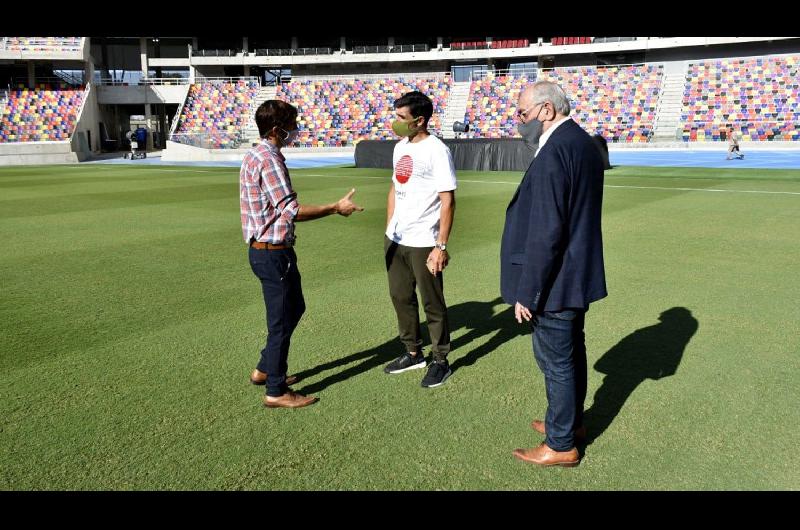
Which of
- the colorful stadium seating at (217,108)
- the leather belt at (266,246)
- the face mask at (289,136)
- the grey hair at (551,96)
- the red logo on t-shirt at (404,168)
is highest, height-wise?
the colorful stadium seating at (217,108)

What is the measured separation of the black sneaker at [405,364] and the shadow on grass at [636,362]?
1.34 metres

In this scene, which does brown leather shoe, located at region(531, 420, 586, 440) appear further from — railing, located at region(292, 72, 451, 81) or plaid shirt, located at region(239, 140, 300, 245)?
railing, located at region(292, 72, 451, 81)

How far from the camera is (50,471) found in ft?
11.0

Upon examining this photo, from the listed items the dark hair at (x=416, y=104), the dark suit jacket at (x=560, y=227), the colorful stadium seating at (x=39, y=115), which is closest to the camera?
the dark suit jacket at (x=560, y=227)

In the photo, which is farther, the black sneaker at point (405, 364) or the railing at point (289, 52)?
the railing at point (289, 52)

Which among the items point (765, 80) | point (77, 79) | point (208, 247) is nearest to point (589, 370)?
point (208, 247)

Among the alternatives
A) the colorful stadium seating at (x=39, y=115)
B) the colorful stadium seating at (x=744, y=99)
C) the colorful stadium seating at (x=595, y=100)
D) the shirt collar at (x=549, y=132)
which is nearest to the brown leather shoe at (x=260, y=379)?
the shirt collar at (x=549, y=132)

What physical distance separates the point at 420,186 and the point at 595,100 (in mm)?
44013

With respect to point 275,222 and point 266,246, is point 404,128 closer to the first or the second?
point 275,222

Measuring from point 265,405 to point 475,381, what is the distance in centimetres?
154

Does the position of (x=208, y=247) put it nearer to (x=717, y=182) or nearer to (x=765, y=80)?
(x=717, y=182)

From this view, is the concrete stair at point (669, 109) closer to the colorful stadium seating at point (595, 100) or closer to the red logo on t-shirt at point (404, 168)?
the colorful stadium seating at point (595, 100)

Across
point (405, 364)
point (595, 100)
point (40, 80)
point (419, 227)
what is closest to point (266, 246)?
point (419, 227)

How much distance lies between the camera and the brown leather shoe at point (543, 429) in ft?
12.0
